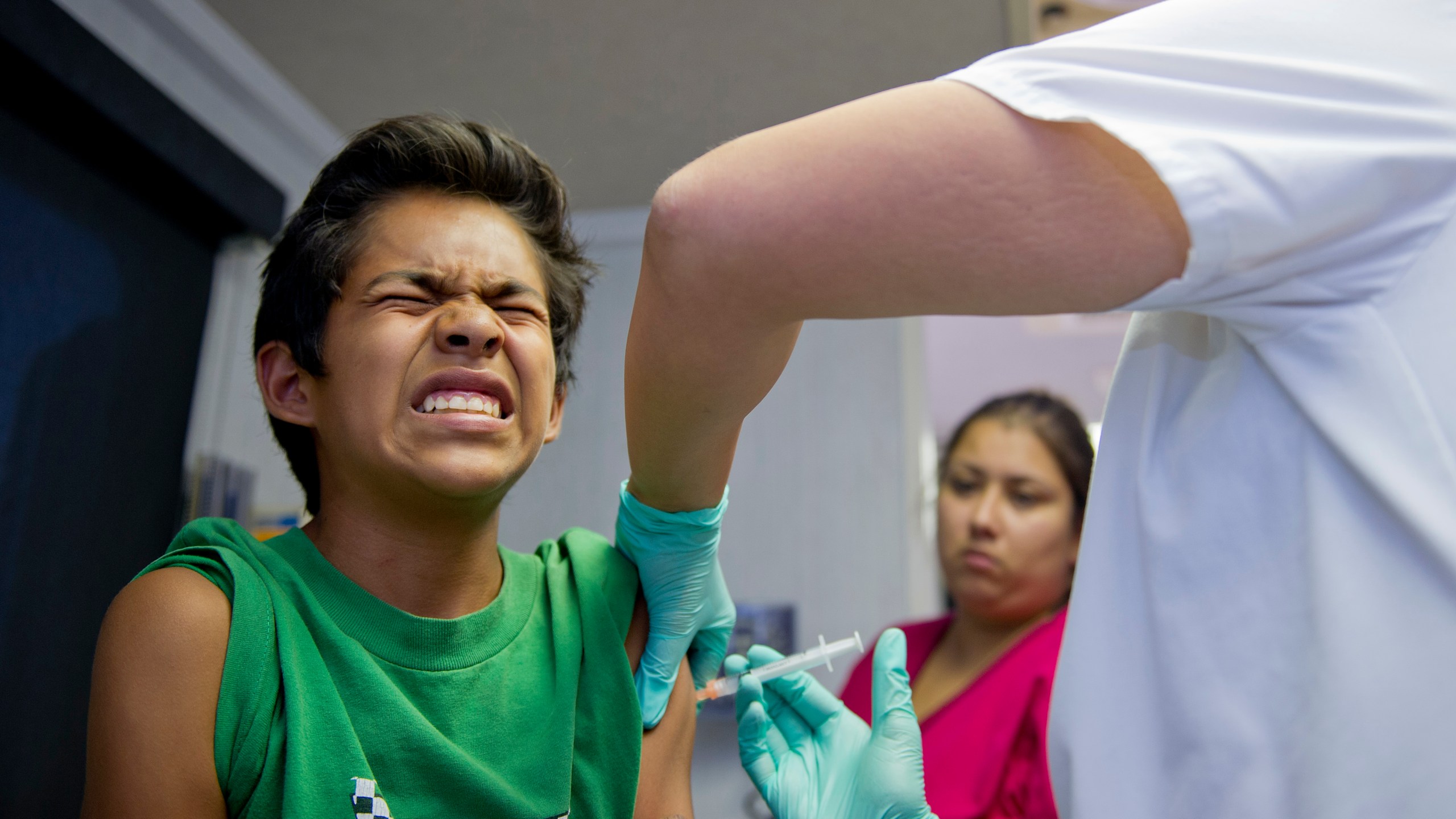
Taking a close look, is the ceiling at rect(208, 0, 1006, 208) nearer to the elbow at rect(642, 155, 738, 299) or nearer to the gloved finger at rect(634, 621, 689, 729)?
the gloved finger at rect(634, 621, 689, 729)

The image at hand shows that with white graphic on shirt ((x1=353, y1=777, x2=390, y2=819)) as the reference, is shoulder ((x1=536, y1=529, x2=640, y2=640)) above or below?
above

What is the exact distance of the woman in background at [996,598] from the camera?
65.8 inches

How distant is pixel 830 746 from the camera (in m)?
1.06

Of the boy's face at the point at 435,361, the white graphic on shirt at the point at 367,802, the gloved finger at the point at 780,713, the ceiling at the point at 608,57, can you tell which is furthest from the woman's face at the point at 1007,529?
the white graphic on shirt at the point at 367,802

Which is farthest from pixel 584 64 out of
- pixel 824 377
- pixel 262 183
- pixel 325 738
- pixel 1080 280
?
pixel 1080 280

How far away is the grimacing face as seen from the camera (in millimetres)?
935

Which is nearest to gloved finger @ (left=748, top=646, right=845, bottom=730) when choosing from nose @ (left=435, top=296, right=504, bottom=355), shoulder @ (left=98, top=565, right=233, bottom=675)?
nose @ (left=435, top=296, right=504, bottom=355)

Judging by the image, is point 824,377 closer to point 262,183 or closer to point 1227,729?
point 262,183

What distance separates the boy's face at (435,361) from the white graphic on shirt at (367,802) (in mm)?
260

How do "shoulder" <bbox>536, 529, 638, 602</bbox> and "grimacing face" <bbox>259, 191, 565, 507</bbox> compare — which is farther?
"shoulder" <bbox>536, 529, 638, 602</bbox>

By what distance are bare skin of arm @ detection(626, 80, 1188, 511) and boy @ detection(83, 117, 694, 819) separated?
456mm

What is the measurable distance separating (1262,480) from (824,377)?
7.46ft

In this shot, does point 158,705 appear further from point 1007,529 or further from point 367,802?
point 1007,529

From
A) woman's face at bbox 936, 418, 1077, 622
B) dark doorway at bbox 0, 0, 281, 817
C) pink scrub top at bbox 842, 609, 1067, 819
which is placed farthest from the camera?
woman's face at bbox 936, 418, 1077, 622
